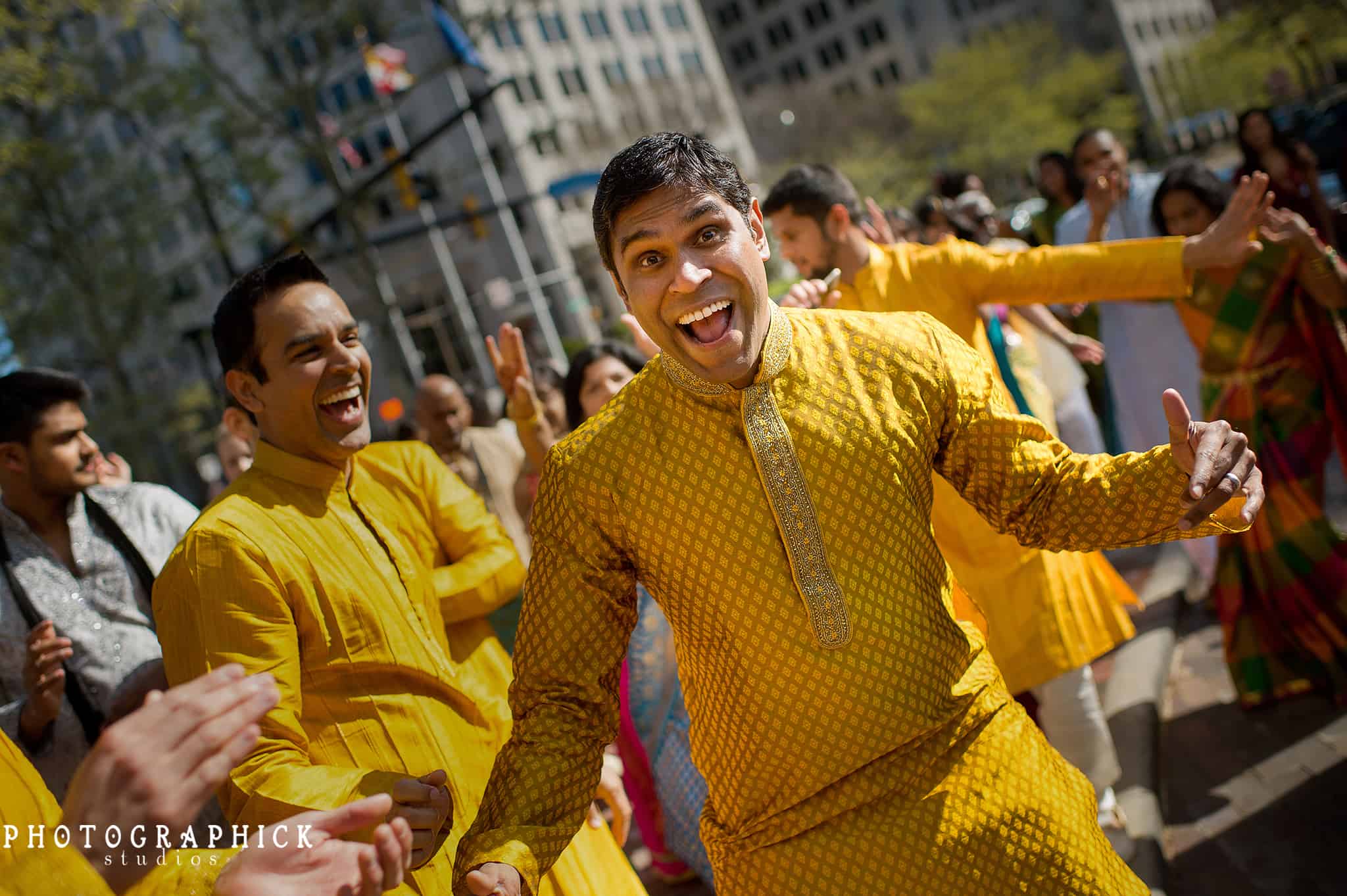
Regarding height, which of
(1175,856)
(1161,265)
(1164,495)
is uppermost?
(1161,265)

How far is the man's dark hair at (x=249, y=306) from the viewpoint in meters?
2.59

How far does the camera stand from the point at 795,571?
1984 millimetres

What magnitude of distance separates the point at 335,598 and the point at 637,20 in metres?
49.9

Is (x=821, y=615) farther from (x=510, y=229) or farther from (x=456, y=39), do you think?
(x=510, y=229)

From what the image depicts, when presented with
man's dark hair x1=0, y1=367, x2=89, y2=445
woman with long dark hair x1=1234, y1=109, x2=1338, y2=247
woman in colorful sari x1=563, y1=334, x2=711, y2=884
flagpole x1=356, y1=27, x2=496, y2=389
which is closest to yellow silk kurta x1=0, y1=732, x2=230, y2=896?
man's dark hair x1=0, y1=367, x2=89, y2=445

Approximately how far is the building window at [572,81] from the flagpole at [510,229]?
6.36 m

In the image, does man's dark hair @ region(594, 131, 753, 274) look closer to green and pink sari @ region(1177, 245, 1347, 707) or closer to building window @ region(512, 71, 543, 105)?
green and pink sari @ region(1177, 245, 1347, 707)

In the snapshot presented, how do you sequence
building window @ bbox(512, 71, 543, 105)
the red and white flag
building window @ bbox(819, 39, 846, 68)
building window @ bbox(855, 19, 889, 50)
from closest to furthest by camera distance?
the red and white flag → building window @ bbox(512, 71, 543, 105) → building window @ bbox(855, 19, 889, 50) → building window @ bbox(819, 39, 846, 68)

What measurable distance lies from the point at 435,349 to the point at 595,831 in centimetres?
3599

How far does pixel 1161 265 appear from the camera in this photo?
3018mm

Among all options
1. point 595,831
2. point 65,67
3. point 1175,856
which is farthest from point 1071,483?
point 65,67

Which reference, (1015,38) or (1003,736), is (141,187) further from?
(1015,38)

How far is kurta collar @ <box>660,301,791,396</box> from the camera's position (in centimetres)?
209

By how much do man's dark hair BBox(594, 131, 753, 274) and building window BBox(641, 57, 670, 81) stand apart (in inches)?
1914
